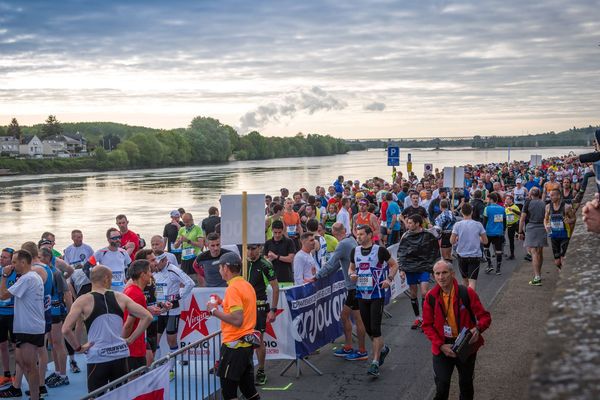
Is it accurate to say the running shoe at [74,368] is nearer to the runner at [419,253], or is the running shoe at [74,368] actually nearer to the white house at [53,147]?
the runner at [419,253]

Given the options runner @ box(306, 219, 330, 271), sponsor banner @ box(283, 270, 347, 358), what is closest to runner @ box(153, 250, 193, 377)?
sponsor banner @ box(283, 270, 347, 358)

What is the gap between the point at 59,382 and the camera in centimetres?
844

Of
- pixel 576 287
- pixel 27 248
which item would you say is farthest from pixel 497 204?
pixel 576 287

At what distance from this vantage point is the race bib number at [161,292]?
337 inches

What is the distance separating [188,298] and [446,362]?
4055 millimetres

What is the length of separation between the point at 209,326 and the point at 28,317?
2.43 meters

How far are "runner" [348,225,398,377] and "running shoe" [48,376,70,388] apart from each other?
3.96 meters

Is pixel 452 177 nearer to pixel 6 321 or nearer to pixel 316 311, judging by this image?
pixel 316 311

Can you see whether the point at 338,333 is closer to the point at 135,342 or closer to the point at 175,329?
the point at 175,329

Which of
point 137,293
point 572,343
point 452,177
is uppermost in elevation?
point 572,343

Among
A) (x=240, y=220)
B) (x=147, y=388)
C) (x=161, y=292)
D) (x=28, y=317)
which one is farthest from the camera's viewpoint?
(x=161, y=292)

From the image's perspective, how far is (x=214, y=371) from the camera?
293 inches

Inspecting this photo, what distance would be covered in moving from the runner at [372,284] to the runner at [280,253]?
6.38 ft

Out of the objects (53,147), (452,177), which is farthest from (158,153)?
(452,177)
